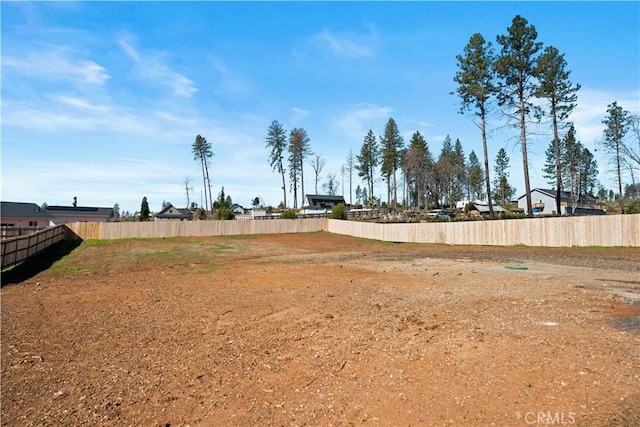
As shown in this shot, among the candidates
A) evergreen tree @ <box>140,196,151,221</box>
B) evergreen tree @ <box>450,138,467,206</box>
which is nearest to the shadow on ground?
evergreen tree @ <box>140,196,151,221</box>

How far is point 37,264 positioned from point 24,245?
3.52 ft

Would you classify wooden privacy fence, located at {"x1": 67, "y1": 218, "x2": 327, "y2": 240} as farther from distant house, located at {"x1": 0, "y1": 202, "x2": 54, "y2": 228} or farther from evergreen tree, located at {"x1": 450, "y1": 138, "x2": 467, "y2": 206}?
evergreen tree, located at {"x1": 450, "y1": 138, "x2": 467, "y2": 206}

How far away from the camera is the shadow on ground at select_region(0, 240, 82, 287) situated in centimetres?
1348

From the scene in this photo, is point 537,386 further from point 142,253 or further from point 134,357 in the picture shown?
point 142,253

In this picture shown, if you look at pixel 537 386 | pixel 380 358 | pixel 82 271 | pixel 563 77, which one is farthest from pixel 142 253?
pixel 563 77

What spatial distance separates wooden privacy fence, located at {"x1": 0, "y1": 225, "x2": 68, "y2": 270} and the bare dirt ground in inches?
197

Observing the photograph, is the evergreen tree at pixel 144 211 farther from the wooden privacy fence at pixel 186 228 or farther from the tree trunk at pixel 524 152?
the tree trunk at pixel 524 152

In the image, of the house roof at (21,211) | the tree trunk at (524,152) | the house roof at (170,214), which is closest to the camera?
the tree trunk at (524,152)

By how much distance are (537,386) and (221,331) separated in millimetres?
4779

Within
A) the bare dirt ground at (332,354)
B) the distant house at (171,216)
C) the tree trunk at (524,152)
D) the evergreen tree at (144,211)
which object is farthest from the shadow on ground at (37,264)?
the distant house at (171,216)

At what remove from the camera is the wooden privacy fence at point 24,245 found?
47.4ft

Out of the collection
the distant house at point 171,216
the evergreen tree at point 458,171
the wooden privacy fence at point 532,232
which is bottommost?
the wooden privacy fence at point 532,232

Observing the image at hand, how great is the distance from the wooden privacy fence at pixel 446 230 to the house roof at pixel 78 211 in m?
36.2

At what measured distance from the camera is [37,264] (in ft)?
57.1
